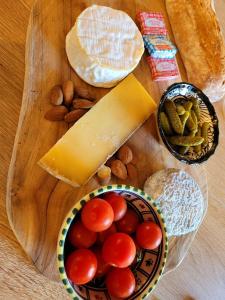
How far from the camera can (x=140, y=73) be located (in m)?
1.12

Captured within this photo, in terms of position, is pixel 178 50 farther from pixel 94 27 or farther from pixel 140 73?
pixel 94 27

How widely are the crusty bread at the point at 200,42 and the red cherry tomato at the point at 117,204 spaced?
1.92 ft

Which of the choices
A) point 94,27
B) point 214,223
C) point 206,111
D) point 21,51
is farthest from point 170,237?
point 21,51

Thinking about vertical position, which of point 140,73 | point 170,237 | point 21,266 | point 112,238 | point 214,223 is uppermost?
point 140,73

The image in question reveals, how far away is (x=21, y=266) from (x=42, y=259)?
0.15m

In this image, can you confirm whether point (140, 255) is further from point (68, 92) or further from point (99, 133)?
point (68, 92)

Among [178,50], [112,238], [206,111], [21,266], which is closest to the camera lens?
[112,238]

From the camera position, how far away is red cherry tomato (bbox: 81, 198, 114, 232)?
76cm

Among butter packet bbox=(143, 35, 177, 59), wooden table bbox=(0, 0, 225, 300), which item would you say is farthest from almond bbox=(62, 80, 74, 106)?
butter packet bbox=(143, 35, 177, 59)

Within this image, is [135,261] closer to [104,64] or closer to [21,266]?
[21,266]

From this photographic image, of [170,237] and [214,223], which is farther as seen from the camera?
[214,223]

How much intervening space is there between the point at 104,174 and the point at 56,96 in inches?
10.2

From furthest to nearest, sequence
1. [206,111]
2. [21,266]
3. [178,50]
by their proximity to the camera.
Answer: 1. [178,50]
2. [206,111]
3. [21,266]

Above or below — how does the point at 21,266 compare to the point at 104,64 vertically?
below
